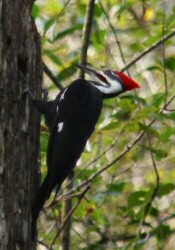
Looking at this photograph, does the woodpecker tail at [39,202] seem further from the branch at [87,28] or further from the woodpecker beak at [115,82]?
the branch at [87,28]

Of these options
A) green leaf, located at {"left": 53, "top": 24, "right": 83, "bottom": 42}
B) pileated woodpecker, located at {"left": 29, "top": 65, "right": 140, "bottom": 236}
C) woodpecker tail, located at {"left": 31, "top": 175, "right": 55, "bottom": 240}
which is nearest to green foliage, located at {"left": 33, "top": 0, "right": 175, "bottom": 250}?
green leaf, located at {"left": 53, "top": 24, "right": 83, "bottom": 42}

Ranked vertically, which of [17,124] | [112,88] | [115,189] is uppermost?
[17,124]

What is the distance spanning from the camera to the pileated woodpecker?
3697 mm

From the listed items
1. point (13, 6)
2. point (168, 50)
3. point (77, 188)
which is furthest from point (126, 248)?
point (168, 50)

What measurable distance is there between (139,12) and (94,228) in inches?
104

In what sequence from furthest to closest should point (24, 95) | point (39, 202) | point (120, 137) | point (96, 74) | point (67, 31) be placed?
1. point (120, 137)
2. point (67, 31)
3. point (96, 74)
4. point (24, 95)
5. point (39, 202)

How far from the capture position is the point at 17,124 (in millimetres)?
3570

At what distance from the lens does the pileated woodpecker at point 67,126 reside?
3.70m

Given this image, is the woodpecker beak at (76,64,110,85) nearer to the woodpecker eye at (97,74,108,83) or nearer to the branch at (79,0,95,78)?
the woodpecker eye at (97,74,108,83)

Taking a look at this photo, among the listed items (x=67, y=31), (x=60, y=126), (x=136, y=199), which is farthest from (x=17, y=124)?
(x=67, y=31)

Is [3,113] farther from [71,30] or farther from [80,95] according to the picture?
[71,30]

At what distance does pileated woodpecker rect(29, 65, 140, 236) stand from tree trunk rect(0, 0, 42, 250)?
8cm

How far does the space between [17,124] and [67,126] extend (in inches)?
18.7

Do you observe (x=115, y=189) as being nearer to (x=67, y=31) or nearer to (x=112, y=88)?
(x=112, y=88)
